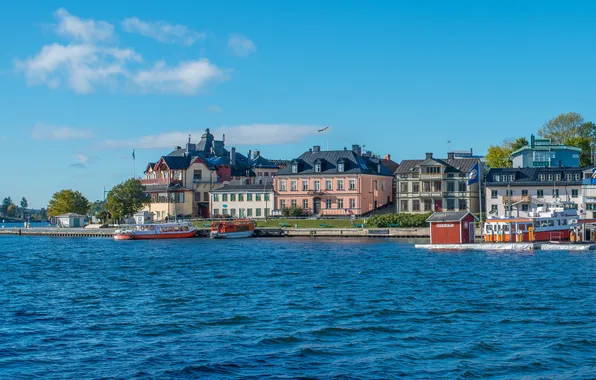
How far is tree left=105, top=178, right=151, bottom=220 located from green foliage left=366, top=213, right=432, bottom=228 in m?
40.4

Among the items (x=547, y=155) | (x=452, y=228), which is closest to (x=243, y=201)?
(x=547, y=155)

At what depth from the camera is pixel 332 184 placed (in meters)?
114

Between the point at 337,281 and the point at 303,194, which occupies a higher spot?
the point at 303,194

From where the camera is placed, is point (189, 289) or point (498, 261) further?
point (498, 261)

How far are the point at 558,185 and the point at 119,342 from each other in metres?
79.8

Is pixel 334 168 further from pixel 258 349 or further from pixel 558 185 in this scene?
pixel 258 349

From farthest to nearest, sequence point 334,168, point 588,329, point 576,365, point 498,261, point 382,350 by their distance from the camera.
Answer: point 334,168 < point 498,261 < point 588,329 < point 382,350 < point 576,365

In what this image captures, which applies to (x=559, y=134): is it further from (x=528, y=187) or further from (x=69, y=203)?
(x=69, y=203)

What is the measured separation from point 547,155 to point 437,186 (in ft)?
54.9

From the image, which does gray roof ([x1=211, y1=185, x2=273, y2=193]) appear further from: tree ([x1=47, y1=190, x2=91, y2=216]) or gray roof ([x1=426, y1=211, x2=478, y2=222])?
gray roof ([x1=426, y1=211, x2=478, y2=222])

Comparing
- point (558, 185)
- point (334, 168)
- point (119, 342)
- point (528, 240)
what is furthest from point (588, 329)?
point (334, 168)

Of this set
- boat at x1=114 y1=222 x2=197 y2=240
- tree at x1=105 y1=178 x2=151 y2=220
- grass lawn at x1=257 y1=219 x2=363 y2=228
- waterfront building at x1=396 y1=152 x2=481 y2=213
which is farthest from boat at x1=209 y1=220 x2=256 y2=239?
tree at x1=105 y1=178 x2=151 y2=220

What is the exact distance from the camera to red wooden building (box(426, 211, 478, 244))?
74312 mm

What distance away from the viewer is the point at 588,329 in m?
30.1
